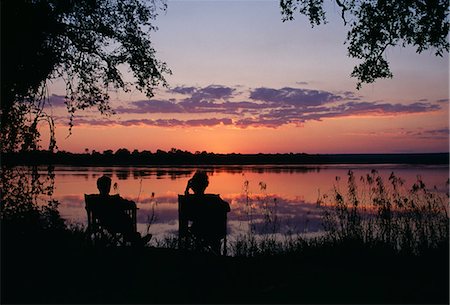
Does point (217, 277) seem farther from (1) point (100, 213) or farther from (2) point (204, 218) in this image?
(1) point (100, 213)

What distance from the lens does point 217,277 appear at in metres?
7.61

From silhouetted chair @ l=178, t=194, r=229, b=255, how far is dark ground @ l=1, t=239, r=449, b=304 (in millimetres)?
383

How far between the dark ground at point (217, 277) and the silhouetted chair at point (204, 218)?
0.38 meters

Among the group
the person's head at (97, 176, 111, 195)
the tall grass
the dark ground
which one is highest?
the person's head at (97, 176, 111, 195)

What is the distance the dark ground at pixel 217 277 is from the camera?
6.50m

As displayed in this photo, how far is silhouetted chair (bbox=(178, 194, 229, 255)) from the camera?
27.6 feet

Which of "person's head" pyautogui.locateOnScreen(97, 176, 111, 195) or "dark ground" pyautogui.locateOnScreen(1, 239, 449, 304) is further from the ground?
"person's head" pyautogui.locateOnScreen(97, 176, 111, 195)

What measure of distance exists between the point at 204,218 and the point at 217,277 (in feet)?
4.11

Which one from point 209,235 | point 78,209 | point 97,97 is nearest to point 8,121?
point 97,97

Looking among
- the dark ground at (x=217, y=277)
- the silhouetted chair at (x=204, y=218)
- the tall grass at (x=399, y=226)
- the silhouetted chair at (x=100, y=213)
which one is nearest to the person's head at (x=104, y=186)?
the silhouetted chair at (x=100, y=213)

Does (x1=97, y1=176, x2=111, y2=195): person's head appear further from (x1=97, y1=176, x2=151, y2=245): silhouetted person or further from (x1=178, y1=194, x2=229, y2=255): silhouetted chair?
(x1=178, y1=194, x2=229, y2=255): silhouetted chair

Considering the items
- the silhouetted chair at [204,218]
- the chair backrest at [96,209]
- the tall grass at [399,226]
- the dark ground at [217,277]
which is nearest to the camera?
the dark ground at [217,277]

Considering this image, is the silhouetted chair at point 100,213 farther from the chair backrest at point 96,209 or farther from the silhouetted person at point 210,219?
the silhouetted person at point 210,219

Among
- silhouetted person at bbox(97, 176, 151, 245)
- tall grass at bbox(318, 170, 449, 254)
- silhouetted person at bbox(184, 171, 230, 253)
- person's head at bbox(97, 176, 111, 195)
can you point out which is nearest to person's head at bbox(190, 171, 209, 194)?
silhouetted person at bbox(184, 171, 230, 253)
